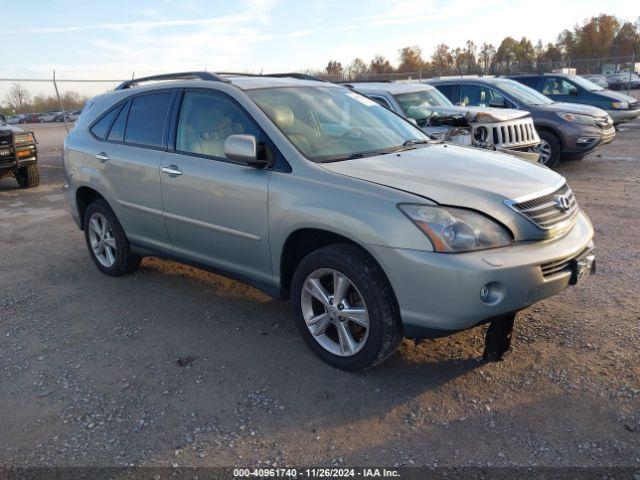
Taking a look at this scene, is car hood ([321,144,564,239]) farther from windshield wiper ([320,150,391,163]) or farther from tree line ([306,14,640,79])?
tree line ([306,14,640,79])

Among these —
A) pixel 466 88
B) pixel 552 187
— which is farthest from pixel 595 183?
pixel 552 187

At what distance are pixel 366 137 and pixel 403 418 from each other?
6.76 feet

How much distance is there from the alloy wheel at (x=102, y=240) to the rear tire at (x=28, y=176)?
657 cm

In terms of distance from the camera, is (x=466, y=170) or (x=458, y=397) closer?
(x=458, y=397)

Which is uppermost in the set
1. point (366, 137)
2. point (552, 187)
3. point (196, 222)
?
point (366, 137)

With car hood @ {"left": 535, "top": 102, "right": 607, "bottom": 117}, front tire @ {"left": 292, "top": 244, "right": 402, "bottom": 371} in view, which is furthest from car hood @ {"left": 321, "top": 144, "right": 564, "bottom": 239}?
car hood @ {"left": 535, "top": 102, "right": 607, "bottom": 117}

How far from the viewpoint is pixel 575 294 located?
440 centimetres

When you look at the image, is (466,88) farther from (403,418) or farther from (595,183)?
(403,418)

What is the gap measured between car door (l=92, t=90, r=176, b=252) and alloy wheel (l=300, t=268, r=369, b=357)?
157 centimetres

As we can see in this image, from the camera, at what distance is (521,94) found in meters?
10.9

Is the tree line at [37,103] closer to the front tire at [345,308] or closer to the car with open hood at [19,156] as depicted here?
the car with open hood at [19,156]

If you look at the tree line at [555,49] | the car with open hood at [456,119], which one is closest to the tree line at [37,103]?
the car with open hood at [456,119]

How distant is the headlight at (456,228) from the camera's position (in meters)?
2.85

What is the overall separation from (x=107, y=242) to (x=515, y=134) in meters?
6.42
